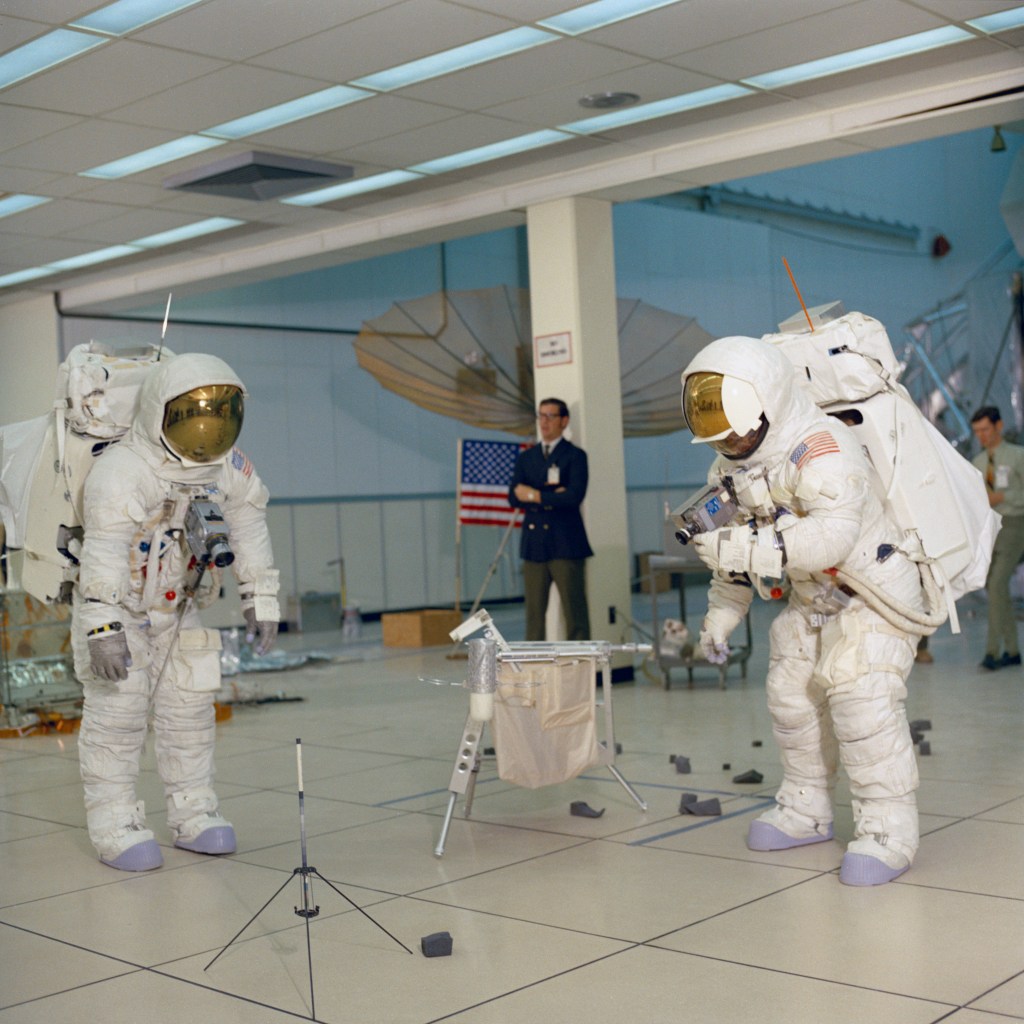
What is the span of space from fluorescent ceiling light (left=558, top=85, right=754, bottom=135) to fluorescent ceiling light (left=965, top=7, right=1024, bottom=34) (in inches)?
51.5

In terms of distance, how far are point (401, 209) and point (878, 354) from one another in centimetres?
596

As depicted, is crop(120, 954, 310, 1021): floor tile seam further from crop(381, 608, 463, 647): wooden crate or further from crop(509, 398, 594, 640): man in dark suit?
crop(381, 608, 463, 647): wooden crate

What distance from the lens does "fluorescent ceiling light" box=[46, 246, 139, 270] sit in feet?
36.7

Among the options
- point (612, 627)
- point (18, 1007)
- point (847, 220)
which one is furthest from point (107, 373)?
point (847, 220)

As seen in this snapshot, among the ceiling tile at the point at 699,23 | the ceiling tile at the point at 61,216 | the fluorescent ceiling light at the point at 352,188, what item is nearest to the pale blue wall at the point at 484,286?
the ceiling tile at the point at 61,216

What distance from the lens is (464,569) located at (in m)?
15.9

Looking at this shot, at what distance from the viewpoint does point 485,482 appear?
37.8ft

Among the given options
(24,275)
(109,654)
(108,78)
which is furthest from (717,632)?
(24,275)

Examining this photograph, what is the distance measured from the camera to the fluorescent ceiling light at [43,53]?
6.20 m

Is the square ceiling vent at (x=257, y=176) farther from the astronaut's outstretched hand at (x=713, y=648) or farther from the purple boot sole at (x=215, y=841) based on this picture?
the astronaut's outstretched hand at (x=713, y=648)

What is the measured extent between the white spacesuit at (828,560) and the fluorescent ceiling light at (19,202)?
6385mm

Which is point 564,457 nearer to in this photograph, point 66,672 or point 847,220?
point 66,672

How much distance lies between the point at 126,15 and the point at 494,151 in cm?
310

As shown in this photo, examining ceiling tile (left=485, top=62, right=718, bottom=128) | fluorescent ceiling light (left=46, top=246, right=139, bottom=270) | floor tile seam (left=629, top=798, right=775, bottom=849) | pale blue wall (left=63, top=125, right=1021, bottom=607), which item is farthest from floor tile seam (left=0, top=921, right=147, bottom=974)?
pale blue wall (left=63, top=125, right=1021, bottom=607)
